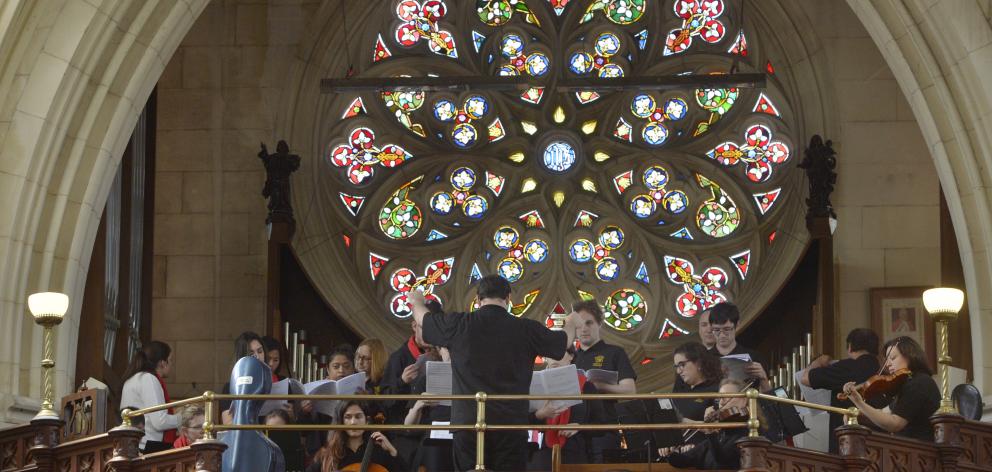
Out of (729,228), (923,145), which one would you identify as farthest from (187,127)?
(923,145)

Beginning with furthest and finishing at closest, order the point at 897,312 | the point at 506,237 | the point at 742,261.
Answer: the point at 506,237 → the point at 742,261 → the point at 897,312

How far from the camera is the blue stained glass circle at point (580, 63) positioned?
867 inches

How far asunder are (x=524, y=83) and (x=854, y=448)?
367 inches

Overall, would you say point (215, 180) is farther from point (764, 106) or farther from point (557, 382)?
point (557, 382)

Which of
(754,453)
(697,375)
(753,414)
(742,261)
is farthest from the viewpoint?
(742,261)

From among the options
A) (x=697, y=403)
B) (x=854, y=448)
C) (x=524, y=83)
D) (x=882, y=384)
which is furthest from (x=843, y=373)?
(x=524, y=83)

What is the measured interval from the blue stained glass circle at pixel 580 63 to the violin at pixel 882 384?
376 inches

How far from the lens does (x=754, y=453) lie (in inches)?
478

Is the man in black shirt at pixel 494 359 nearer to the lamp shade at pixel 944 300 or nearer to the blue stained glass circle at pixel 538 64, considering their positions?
the lamp shade at pixel 944 300

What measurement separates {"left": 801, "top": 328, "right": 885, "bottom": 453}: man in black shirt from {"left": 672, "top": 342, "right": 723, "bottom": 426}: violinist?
25.4 inches

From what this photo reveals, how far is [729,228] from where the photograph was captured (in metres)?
21.5

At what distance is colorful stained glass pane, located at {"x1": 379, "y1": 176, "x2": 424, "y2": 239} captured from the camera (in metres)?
21.8

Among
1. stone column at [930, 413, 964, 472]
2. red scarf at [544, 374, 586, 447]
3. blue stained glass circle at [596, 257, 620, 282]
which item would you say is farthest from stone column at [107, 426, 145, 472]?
blue stained glass circle at [596, 257, 620, 282]

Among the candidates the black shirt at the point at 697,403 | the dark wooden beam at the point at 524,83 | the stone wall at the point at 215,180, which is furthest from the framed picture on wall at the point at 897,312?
the black shirt at the point at 697,403
